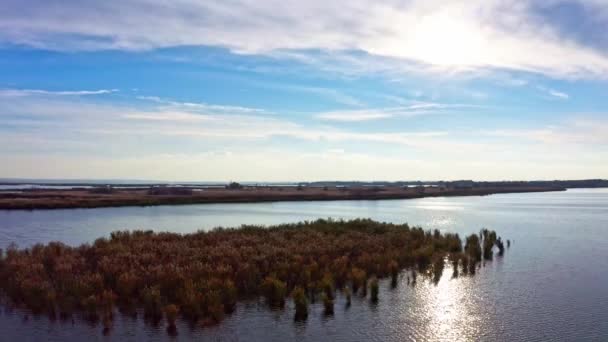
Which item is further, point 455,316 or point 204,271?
point 204,271

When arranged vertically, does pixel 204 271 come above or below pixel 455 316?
above

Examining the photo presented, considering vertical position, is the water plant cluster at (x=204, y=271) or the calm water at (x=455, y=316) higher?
the water plant cluster at (x=204, y=271)

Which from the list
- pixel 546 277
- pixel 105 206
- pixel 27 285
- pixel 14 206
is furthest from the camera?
pixel 105 206

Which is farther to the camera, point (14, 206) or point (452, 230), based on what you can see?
point (14, 206)

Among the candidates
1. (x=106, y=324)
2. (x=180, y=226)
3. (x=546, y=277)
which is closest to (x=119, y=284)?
(x=106, y=324)

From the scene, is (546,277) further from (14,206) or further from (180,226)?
(14,206)

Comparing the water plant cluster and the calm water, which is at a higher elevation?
the water plant cluster

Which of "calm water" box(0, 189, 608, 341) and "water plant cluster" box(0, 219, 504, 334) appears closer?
"calm water" box(0, 189, 608, 341)

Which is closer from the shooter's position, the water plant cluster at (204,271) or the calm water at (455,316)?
the calm water at (455,316)
